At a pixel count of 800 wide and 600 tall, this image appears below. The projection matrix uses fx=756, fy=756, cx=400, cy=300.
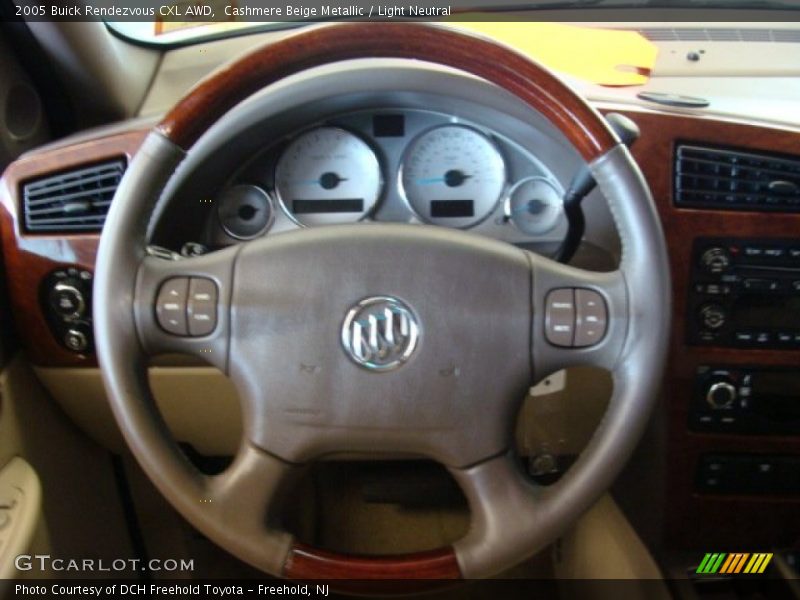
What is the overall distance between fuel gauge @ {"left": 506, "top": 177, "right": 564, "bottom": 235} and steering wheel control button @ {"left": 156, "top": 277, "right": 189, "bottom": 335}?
0.46m

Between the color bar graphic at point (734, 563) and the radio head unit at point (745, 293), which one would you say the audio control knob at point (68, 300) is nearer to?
the radio head unit at point (745, 293)

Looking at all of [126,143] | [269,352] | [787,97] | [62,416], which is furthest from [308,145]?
[787,97]

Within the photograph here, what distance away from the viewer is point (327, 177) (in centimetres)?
103

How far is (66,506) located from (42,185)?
51 cm

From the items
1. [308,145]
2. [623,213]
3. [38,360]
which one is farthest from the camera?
[38,360]

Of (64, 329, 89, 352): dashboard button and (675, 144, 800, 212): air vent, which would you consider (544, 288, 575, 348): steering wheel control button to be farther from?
(64, 329, 89, 352): dashboard button

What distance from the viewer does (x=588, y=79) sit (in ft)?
3.86

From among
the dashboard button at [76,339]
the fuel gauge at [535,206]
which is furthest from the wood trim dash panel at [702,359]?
the dashboard button at [76,339]

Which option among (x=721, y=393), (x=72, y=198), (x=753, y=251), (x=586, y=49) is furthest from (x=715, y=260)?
(x=72, y=198)

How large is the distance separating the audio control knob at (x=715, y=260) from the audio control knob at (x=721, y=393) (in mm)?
170

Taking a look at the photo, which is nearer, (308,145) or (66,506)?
(308,145)

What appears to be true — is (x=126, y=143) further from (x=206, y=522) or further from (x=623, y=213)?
(x=623, y=213)

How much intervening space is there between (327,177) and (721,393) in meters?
0.62

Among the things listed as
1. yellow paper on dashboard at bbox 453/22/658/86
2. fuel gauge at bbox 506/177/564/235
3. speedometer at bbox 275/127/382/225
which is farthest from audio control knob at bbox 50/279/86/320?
yellow paper on dashboard at bbox 453/22/658/86
